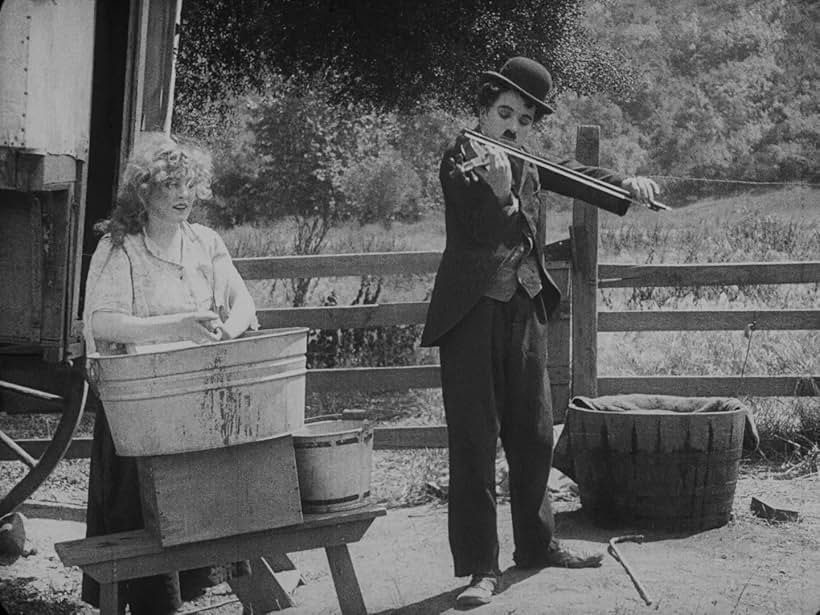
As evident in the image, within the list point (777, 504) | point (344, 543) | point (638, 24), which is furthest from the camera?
point (638, 24)

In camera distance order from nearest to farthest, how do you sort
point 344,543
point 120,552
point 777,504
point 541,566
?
point 120,552
point 344,543
point 541,566
point 777,504

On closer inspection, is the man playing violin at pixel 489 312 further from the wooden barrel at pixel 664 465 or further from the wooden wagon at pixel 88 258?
the wooden wagon at pixel 88 258

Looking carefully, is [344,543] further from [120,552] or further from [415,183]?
[415,183]

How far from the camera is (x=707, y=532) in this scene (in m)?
5.26

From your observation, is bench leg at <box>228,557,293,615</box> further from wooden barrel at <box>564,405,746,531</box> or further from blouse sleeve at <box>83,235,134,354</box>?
wooden barrel at <box>564,405,746,531</box>

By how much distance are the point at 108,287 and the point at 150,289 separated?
5.8 inches

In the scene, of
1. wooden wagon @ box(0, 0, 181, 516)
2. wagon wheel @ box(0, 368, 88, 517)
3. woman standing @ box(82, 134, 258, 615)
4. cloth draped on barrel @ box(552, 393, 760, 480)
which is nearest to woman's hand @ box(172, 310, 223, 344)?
woman standing @ box(82, 134, 258, 615)

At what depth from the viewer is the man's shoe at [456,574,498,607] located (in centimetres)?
416

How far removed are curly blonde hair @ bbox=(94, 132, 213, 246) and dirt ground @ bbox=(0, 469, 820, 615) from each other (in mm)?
1622

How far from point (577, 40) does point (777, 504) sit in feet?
15.2

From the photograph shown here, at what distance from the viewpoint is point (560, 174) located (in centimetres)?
437

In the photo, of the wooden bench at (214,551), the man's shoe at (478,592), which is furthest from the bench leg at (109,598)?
the man's shoe at (478,592)

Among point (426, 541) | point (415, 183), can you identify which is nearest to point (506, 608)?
point (426, 541)

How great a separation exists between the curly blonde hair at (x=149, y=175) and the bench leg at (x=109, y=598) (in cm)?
116
